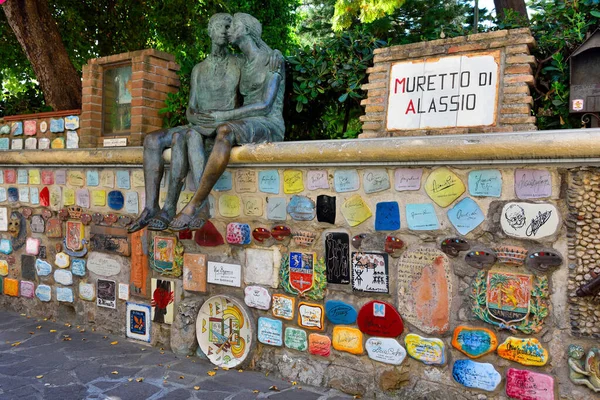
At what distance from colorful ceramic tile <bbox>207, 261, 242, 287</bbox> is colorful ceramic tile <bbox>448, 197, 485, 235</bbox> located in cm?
160

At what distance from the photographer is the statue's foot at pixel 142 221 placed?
389 cm

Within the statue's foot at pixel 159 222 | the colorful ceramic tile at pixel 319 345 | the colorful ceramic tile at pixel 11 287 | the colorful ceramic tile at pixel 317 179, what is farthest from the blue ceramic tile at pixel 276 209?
the colorful ceramic tile at pixel 11 287

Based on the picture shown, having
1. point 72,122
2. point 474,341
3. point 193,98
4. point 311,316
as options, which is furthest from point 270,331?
point 72,122

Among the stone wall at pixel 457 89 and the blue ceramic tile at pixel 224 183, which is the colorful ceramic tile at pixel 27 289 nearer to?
the blue ceramic tile at pixel 224 183

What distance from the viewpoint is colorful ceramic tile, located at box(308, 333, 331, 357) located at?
3609 millimetres

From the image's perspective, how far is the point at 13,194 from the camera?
547 cm

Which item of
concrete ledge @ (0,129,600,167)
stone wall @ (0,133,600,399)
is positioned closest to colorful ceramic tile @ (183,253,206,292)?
stone wall @ (0,133,600,399)

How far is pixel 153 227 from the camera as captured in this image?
149 inches

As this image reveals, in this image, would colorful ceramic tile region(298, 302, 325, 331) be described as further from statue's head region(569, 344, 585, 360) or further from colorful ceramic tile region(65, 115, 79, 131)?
colorful ceramic tile region(65, 115, 79, 131)

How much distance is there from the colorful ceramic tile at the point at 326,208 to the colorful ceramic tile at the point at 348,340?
696 mm

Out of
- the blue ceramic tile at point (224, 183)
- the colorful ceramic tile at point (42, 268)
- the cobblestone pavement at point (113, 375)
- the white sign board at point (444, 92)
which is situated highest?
the white sign board at point (444, 92)

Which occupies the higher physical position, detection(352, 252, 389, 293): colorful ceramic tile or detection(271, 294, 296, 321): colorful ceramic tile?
detection(352, 252, 389, 293): colorful ceramic tile

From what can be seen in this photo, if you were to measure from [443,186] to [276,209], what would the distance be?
1.19 meters

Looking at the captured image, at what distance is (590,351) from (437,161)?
1.25 meters
